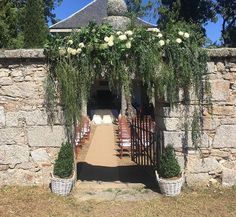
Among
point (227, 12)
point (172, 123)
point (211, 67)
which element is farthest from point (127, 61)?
point (227, 12)

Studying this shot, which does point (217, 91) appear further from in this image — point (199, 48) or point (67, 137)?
point (67, 137)

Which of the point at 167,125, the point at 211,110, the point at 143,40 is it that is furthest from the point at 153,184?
the point at 143,40

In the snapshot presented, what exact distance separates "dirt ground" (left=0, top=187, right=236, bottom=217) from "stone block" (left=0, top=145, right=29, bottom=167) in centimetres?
52

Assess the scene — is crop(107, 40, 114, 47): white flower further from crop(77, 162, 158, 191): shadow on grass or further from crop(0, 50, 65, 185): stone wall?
crop(77, 162, 158, 191): shadow on grass

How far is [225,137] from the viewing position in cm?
658

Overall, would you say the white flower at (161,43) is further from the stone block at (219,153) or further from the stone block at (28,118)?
the stone block at (28,118)

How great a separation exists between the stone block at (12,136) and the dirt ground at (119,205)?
85 centimetres

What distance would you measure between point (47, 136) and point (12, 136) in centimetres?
62

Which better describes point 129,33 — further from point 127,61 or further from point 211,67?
point 211,67

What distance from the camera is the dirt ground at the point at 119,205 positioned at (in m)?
5.66

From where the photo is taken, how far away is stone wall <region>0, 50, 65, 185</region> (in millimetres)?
6555

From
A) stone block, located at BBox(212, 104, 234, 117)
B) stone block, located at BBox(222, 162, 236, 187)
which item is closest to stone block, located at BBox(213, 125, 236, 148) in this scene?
stone block, located at BBox(212, 104, 234, 117)

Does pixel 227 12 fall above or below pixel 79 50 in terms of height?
above

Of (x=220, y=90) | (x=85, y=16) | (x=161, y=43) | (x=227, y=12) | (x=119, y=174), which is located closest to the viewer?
(x=161, y=43)
